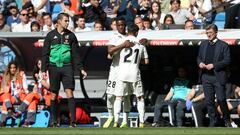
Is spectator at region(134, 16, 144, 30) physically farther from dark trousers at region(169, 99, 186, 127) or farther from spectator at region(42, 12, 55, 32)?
dark trousers at region(169, 99, 186, 127)

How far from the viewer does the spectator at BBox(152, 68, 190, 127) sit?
60.3ft

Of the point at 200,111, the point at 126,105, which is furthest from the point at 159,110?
the point at 126,105

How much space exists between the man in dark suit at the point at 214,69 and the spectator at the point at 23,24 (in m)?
5.88

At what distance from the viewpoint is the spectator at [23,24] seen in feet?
71.2

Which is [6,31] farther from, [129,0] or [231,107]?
[231,107]

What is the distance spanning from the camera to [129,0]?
72.3 feet

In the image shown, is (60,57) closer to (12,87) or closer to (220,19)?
(12,87)

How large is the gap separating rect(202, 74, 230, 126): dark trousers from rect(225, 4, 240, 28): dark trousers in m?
2.85

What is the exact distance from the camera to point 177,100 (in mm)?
18672

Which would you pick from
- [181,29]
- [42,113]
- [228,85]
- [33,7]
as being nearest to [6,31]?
[33,7]

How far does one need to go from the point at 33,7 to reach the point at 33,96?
3975 mm

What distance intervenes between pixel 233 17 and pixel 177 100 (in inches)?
96.8

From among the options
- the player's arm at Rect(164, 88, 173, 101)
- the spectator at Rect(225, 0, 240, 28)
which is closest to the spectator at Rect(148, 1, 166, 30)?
the spectator at Rect(225, 0, 240, 28)

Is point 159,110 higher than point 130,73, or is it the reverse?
point 130,73
